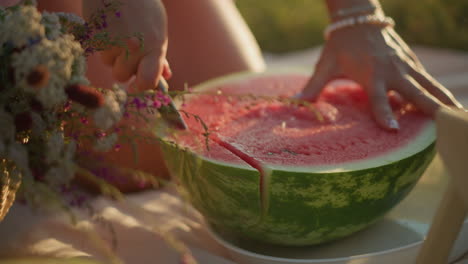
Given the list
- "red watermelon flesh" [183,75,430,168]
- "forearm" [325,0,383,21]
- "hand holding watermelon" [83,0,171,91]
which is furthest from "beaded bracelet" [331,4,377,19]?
"hand holding watermelon" [83,0,171,91]

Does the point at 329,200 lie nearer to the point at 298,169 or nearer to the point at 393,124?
the point at 298,169

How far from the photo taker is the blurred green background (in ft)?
9.04

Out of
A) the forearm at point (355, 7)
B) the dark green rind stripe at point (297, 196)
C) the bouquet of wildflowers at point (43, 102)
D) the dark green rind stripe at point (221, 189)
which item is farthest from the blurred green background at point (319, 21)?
the bouquet of wildflowers at point (43, 102)

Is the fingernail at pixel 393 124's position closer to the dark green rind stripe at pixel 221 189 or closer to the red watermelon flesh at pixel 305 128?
the red watermelon flesh at pixel 305 128

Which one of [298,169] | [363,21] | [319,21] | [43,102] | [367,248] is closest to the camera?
[43,102]

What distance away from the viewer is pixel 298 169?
39.5 inches

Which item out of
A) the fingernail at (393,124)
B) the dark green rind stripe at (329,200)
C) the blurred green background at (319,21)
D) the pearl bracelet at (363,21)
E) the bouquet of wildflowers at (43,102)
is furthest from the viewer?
the blurred green background at (319,21)

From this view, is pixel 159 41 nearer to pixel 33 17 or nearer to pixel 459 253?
pixel 33 17

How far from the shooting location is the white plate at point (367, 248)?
110 centimetres

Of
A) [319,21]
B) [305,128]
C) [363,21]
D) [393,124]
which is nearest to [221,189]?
[305,128]

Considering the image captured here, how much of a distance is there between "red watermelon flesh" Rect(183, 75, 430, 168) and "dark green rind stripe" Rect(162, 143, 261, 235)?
1.7 inches

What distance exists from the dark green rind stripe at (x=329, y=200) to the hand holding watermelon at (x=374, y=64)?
0.49 ft

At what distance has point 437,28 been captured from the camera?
9.21ft

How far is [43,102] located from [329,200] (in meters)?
0.59
